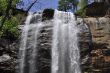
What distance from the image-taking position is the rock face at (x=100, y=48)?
74.5 feet

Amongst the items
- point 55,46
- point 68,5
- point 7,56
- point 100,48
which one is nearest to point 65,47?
point 55,46

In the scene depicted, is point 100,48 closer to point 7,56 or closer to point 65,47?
point 65,47

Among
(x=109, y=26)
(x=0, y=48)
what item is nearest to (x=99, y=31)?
(x=109, y=26)

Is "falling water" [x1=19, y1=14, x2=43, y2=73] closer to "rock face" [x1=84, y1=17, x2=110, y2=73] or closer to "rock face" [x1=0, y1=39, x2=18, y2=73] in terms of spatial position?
"rock face" [x1=0, y1=39, x2=18, y2=73]

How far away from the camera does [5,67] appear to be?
22.8m

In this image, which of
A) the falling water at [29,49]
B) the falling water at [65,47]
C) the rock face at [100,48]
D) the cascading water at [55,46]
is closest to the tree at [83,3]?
the falling water at [65,47]

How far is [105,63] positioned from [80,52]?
1847mm

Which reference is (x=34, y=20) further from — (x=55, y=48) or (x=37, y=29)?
(x=55, y=48)

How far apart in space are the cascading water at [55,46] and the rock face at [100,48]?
115 cm

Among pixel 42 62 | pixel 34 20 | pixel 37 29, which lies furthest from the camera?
pixel 34 20

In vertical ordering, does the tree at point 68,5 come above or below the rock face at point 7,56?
above

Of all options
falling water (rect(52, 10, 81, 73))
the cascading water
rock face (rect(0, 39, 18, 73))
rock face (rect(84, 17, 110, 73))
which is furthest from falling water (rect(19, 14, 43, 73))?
rock face (rect(84, 17, 110, 73))

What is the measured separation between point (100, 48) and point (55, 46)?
10.2ft

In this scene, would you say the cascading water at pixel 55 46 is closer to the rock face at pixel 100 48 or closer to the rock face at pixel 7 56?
the rock face at pixel 7 56
